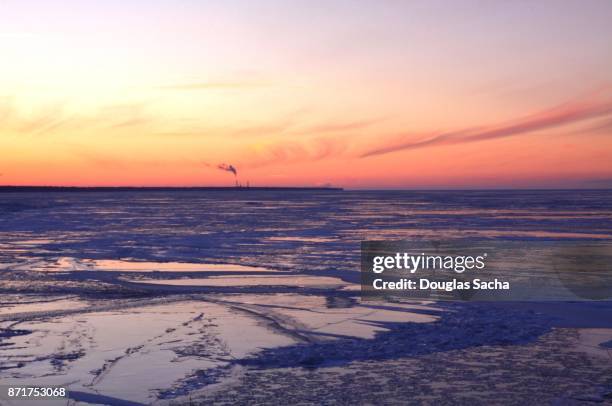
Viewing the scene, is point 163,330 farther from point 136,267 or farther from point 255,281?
point 136,267

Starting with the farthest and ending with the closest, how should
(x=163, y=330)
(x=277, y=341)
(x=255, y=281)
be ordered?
(x=255, y=281)
(x=163, y=330)
(x=277, y=341)

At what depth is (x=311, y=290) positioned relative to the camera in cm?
1363

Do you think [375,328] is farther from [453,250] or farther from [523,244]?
[523,244]

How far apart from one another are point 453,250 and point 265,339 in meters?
13.7

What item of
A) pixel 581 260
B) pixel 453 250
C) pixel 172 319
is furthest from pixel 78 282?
pixel 581 260

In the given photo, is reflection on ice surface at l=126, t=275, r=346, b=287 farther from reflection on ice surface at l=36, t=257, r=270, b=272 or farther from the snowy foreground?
reflection on ice surface at l=36, t=257, r=270, b=272

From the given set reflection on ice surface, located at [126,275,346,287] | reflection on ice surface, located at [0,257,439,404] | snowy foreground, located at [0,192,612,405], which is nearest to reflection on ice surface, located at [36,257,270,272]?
snowy foreground, located at [0,192,612,405]

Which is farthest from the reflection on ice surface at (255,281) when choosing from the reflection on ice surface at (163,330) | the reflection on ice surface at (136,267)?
the reflection on ice surface at (136,267)

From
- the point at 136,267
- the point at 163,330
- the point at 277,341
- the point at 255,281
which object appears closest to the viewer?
the point at 277,341

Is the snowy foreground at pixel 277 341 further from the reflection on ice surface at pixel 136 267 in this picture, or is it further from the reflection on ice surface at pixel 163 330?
the reflection on ice surface at pixel 136 267

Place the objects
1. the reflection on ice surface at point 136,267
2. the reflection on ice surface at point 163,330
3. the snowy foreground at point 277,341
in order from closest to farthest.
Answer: the snowy foreground at point 277,341
the reflection on ice surface at point 163,330
the reflection on ice surface at point 136,267

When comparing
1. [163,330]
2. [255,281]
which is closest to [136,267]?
[255,281]

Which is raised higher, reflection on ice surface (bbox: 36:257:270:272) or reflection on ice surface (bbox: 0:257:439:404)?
reflection on ice surface (bbox: 0:257:439:404)

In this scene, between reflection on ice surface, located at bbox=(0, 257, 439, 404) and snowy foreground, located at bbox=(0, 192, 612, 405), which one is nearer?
snowy foreground, located at bbox=(0, 192, 612, 405)
